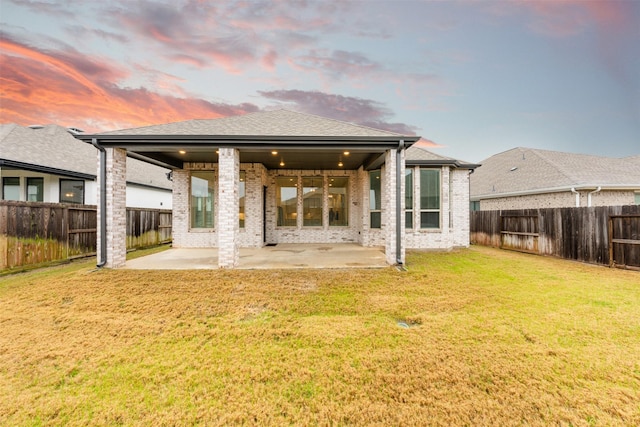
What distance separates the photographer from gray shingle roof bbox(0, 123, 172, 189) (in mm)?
9695

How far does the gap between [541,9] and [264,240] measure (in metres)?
14.9

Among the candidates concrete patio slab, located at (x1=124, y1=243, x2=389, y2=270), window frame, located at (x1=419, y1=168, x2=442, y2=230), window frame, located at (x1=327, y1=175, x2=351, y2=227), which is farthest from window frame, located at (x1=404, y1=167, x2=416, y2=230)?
window frame, located at (x1=327, y1=175, x2=351, y2=227)

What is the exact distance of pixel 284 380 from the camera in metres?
2.18

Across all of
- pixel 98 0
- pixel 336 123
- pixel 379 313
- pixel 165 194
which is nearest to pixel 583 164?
pixel 336 123

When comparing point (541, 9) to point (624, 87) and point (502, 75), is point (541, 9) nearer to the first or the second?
point (502, 75)

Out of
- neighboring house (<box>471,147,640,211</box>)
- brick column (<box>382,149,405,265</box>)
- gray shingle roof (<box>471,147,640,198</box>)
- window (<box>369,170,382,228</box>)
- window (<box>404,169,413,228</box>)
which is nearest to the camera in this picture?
brick column (<box>382,149,405,265</box>)

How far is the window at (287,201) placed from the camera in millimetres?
11492

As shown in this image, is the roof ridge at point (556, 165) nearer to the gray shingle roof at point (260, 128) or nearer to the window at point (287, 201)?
the gray shingle roof at point (260, 128)

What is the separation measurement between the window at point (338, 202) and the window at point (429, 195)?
11.2 feet

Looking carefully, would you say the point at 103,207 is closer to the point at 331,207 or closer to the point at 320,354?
the point at 320,354

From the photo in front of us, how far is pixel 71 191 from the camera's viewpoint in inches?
430

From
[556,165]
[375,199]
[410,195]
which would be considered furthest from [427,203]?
[556,165]

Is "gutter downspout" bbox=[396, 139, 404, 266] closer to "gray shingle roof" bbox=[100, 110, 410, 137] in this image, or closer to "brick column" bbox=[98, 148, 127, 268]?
"gray shingle roof" bbox=[100, 110, 410, 137]

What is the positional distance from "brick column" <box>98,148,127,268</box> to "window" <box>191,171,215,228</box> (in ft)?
11.3
